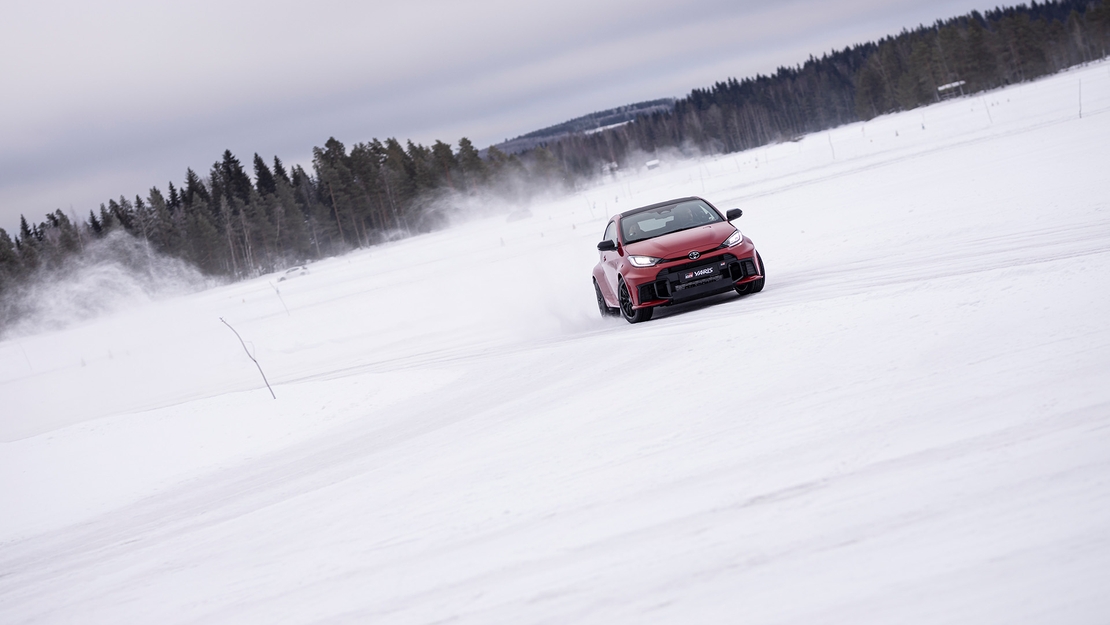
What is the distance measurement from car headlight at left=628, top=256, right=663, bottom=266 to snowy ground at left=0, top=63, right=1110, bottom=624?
2.67 ft

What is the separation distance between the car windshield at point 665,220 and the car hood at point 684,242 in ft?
0.93

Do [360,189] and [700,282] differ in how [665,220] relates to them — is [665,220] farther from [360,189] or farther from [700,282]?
[360,189]

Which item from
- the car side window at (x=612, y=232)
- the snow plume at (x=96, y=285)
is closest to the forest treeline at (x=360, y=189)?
the snow plume at (x=96, y=285)

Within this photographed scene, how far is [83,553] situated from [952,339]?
688 cm

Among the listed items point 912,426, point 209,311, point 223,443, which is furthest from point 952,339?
point 209,311

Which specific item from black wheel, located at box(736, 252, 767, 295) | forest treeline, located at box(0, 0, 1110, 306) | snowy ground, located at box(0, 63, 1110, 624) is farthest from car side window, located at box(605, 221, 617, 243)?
forest treeline, located at box(0, 0, 1110, 306)

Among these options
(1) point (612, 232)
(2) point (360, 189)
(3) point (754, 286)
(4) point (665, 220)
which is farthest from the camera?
(2) point (360, 189)

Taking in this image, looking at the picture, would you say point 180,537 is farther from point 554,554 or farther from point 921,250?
point 921,250

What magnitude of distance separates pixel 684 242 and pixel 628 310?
130 centimetres

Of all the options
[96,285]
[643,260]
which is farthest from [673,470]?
[96,285]

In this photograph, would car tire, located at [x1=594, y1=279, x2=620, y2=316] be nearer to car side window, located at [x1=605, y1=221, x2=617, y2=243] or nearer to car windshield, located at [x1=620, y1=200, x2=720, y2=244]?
car side window, located at [x1=605, y1=221, x2=617, y2=243]

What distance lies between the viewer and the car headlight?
1225 centimetres

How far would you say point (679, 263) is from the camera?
39.7 feet

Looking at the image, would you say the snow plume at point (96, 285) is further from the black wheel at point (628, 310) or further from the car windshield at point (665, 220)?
the black wheel at point (628, 310)
